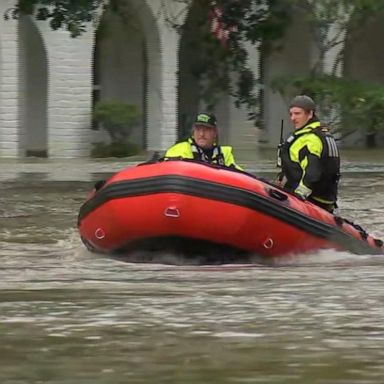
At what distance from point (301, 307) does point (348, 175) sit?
1288 centimetres

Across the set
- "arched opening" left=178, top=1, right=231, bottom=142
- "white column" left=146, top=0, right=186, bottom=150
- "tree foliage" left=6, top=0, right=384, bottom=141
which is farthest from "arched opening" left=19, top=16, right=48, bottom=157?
"arched opening" left=178, top=1, right=231, bottom=142

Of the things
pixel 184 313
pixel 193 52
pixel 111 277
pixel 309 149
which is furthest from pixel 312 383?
pixel 193 52

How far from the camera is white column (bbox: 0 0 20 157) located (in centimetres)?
2433

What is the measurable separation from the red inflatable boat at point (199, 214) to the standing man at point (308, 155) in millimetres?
325

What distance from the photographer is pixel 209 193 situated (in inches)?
383

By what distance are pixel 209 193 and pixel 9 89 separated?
15.4 metres

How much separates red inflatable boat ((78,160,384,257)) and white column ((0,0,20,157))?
Answer: 14304mm

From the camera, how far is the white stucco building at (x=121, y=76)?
963 inches

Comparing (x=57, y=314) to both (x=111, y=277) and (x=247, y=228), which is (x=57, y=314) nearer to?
(x=111, y=277)

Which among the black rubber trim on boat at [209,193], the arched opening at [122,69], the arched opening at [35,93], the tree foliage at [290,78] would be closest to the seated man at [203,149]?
the black rubber trim on boat at [209,193]

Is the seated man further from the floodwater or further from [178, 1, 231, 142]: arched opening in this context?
[178, 1, 231, 142]: arched opening

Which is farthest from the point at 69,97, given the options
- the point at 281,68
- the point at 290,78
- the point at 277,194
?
the point at 277,194

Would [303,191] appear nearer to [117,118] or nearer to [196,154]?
[196,154]

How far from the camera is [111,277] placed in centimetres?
935
